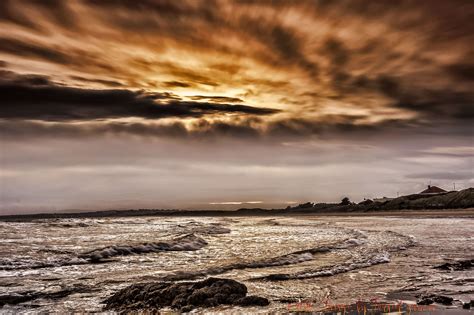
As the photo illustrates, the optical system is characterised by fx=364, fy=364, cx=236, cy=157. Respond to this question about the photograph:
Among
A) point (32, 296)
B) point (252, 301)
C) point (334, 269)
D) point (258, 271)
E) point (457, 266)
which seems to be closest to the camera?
point (252, 301)

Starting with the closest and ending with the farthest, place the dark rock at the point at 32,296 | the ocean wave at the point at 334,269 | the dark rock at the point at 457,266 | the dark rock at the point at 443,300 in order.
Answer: the dark rock at the point at 443,300 → the dark rock at the point at 32,296 → the ocean wave at the point at 334,269 → the dark rock at the point at 457,266

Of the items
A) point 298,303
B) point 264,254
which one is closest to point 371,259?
point 264,254

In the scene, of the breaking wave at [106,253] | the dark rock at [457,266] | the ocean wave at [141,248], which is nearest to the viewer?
the dark rock at [457,266]

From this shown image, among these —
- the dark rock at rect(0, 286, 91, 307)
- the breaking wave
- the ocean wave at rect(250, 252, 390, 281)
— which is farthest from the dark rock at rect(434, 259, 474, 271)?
the breaking wave

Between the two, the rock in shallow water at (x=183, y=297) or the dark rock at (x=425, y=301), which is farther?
the rock in shallow water at (x=183, y=297)

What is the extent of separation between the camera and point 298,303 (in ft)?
26.8

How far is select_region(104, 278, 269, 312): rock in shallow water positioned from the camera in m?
7.89

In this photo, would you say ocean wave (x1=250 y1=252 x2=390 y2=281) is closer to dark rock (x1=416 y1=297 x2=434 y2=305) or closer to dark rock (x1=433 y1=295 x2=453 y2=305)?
dark rock (x1=416 y1=297 x2=434 y2=305)

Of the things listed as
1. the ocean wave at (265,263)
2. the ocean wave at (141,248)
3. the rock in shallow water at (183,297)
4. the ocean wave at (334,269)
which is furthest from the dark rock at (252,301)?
the ocean wave at (141,248)

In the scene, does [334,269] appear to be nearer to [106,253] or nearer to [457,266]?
[457,266]

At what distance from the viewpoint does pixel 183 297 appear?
26.5 feet

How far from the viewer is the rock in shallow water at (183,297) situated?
789cm

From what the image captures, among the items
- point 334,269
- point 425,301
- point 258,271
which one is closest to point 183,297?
point 258,271

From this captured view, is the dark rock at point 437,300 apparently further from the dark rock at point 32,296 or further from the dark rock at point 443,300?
the dark rock at point 32,296
